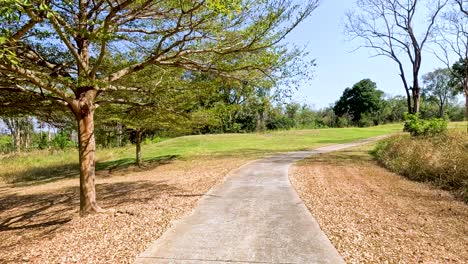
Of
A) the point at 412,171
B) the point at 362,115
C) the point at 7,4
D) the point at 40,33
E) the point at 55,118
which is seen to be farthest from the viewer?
the point at 362,115

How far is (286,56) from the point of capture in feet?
24.3

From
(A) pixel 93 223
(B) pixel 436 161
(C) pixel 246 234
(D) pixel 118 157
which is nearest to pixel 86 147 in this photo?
(A) pixel 93 223

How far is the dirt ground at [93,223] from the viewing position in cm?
470

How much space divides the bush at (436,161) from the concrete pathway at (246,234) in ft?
13.0

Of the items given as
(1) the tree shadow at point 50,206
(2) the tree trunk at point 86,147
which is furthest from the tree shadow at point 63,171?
(2) the tree trunk at point 86,147

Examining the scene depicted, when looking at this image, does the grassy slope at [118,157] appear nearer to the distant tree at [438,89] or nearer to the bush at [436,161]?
the bush at [436,161]

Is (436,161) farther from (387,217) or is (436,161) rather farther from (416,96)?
(416,96)

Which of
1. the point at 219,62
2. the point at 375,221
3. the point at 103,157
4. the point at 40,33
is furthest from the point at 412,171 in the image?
the point at 103,157

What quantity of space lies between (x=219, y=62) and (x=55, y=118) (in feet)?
22.6

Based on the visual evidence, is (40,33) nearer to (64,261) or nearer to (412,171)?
(64,261)

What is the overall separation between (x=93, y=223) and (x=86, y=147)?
158cm

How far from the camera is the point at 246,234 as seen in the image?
513 cm

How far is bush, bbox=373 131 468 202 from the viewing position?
823 cm

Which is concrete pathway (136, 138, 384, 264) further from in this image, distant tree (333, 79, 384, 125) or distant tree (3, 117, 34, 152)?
distant tree (333, 79, 384, 125)
